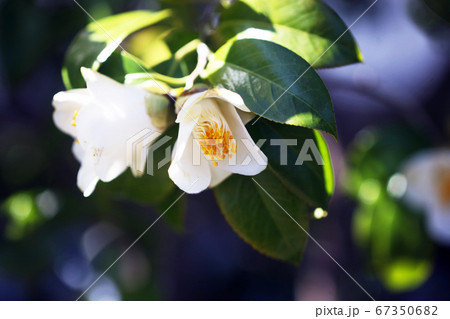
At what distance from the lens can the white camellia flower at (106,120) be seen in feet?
1.89

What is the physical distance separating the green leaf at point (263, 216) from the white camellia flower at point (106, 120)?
15 centimetres

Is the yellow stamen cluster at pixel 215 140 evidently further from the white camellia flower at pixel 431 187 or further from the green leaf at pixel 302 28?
the white camellia flower at pixel 431 187

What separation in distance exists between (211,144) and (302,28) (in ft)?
0.68

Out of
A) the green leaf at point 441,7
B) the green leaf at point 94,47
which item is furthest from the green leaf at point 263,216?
the green leaf at point 441,7

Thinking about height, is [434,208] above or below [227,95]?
below

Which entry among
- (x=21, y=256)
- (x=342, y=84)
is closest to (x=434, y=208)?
(x=342, y=84)

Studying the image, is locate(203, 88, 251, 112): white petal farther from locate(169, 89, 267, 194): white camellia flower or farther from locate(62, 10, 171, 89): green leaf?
locate(62, 10, 171, 89): green leaf

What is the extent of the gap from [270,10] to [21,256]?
105cm

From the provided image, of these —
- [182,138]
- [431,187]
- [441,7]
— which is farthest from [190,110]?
[431,187]

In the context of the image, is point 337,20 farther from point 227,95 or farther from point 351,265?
point 351,265
